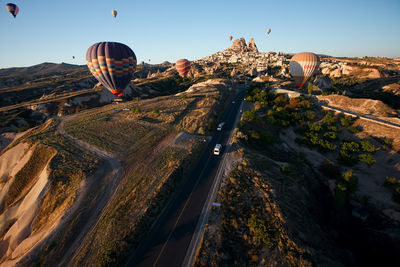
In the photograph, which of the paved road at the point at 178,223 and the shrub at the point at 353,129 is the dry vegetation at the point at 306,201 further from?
the paved road at the point at 178,223

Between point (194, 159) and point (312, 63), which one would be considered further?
point (312, 63)

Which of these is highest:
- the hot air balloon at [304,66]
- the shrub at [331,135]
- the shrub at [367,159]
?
the hot air balloon at [304,66]

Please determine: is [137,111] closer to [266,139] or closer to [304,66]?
[266,139]

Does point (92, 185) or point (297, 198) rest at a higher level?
point (92, 185)

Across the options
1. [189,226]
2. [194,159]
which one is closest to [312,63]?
[194,159]

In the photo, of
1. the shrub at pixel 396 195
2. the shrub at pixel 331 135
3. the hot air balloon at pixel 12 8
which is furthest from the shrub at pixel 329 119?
the hot air balloon at pixel 12 8

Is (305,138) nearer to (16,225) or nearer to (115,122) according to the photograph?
(115,122)

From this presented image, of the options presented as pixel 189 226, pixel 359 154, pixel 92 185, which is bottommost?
pixel 359 154
